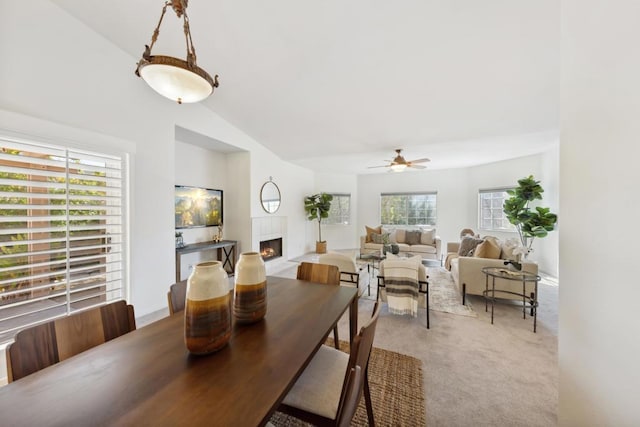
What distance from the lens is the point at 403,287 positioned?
2643 millimetres

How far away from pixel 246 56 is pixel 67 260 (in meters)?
2.64

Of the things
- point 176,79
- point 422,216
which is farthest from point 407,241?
point 176,79

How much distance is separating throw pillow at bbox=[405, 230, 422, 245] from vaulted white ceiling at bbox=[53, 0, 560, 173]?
2758 millimetres

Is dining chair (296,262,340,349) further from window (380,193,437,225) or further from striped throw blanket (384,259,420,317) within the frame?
window (380,193,437,225)

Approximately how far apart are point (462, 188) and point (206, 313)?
7.32m

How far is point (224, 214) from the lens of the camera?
470 cm

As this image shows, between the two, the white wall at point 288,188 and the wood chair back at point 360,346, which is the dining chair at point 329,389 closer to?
the wood chair back at point 360,346

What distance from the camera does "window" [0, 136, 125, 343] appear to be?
182cm

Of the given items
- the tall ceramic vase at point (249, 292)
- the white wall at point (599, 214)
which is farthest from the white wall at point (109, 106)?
the white wall at point (599, 214)

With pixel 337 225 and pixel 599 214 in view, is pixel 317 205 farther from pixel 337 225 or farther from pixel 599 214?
pixel 599 214

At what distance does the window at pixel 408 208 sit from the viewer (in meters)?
6.92

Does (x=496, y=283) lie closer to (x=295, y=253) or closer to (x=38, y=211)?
(x=295, y=253)

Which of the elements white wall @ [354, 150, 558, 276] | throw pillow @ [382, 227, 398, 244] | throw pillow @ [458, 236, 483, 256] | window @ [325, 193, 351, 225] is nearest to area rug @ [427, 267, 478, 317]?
throw pillow @ [458, 236, 483, 256]

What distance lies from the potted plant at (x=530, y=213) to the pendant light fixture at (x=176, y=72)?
5615mm
